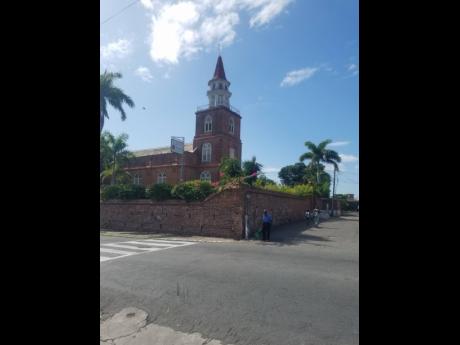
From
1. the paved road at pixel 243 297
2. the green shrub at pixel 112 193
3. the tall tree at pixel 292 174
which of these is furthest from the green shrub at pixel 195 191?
the tall tree at pixel 292 174

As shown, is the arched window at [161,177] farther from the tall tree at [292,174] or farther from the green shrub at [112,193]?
the tall tree at [292,174]

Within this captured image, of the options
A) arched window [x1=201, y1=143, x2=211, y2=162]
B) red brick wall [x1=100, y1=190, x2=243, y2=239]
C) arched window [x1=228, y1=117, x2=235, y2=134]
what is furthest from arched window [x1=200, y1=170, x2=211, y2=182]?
red brick wall [x1=100, y1=190, x2=243, y2=239]

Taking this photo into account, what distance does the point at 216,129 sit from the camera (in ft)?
119

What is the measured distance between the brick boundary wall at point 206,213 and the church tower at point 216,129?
15073 millimetres

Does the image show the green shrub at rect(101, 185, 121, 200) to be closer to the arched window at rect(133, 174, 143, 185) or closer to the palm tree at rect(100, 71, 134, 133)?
the palm tree at rect(100, 71, 134, 133)

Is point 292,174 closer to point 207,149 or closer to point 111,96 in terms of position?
point 207,149

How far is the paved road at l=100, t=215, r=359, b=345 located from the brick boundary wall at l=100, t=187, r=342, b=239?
6.71m
